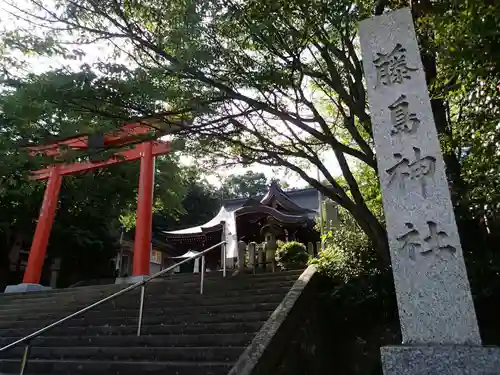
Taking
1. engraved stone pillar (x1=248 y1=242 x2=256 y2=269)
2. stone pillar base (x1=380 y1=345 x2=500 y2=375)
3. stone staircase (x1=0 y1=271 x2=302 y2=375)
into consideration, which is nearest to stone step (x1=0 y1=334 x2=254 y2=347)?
stone staircase (x1=0 y1=271 x2=302 y2=375)

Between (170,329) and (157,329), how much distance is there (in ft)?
0.73

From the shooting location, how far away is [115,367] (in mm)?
4566

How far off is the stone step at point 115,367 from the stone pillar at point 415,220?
2.13 m

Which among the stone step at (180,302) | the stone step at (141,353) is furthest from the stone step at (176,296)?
the stone step at (141,353)

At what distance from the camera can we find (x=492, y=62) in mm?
4062

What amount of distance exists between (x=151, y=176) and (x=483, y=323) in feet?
29.9

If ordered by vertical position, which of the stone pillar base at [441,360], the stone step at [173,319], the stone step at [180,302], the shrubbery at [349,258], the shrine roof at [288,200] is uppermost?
the shrine roof at [288,200]

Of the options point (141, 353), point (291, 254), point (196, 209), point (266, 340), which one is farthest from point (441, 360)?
point (196, 209)

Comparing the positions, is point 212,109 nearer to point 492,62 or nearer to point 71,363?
point 492,62

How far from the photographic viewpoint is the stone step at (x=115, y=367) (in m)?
4.15

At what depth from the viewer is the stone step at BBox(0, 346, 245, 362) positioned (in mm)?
4500

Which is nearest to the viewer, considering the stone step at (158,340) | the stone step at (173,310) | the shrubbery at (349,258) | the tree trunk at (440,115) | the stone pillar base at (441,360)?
the stone pillar base at (441,360)

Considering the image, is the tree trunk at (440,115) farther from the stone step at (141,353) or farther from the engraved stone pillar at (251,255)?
the engraved stone pillar at (251,255)

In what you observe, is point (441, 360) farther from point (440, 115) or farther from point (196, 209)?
point (196, 209)
